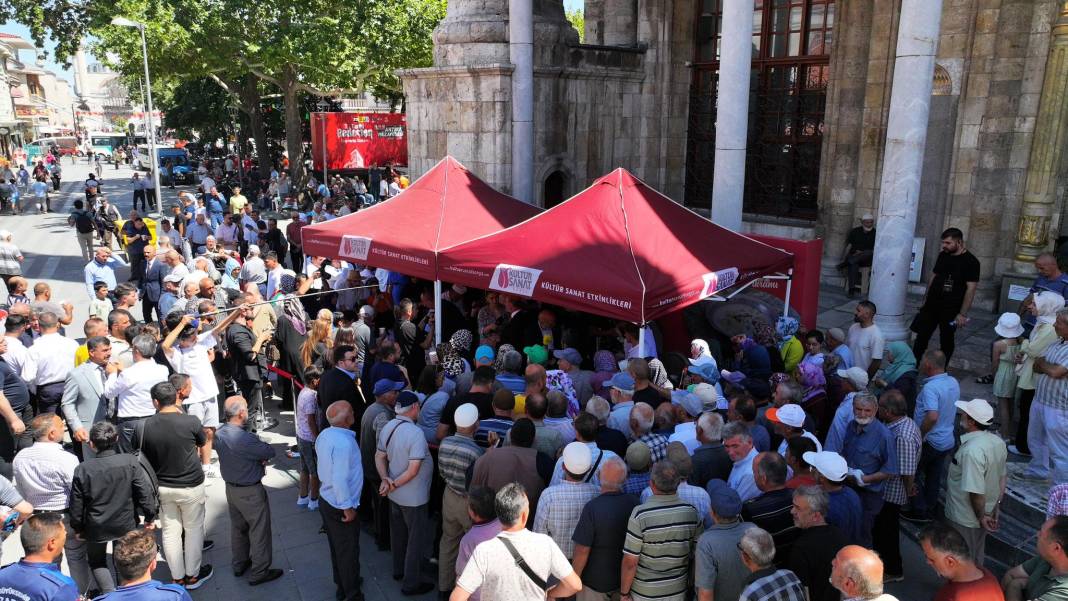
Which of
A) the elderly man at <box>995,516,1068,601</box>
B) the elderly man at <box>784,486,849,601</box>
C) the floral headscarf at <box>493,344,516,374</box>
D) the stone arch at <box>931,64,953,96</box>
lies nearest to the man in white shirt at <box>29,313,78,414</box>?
the floral headscarf at <box>493,344,516,374</box>

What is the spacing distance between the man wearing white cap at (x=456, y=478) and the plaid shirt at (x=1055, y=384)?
485cm

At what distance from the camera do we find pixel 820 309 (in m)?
11.4

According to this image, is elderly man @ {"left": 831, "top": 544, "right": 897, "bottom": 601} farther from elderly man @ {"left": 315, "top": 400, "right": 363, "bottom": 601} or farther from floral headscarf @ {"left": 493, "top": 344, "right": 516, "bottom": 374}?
floral headscarf @ {"left": 493, "top": 344, "right": 516, "bottom": 374}

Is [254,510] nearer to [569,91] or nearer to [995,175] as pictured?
[569,91]

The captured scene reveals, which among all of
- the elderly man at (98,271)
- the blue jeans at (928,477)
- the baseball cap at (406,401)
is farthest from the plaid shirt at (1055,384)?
the elderly man at (98,271)

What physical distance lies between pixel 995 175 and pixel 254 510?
1066cm

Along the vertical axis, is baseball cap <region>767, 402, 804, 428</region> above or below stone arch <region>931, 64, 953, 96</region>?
below

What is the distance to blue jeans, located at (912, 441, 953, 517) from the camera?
20.1 ft

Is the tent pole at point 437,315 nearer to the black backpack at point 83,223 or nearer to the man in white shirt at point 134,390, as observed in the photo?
the man in white shirt at point 134,390

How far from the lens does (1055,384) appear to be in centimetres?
621

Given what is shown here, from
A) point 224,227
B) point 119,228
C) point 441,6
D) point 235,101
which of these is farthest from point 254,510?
point 235,101

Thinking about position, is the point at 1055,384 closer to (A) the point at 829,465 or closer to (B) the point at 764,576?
(A) the point at 829,465

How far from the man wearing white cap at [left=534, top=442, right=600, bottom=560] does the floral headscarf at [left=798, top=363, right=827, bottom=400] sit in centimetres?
291

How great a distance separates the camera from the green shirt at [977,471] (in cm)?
514
